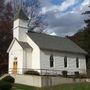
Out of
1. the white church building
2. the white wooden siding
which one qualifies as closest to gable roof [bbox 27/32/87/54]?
the white church building

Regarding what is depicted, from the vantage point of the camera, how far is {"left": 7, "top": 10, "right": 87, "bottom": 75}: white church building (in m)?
38.8

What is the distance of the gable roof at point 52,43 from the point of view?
40.5 m

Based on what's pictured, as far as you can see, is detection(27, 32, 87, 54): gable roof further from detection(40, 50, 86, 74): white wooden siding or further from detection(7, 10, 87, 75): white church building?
detection(40, 50, 86, 74): white wooden siding

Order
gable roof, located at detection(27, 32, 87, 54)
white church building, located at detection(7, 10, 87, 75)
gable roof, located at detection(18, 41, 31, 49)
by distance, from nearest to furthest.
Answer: white church building, located at detection(7, 10, 87, 75)
gable roof, located at detection(18, 41, 31, 49)
gable roof, located at detection(27, 32, 87, 54)

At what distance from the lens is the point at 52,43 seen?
4328cm

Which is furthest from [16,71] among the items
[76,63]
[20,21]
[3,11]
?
[3,11]

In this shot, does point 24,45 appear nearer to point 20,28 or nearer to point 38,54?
point 38,54

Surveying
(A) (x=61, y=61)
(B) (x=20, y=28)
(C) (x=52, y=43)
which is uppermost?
(B) (x=20, y=28)

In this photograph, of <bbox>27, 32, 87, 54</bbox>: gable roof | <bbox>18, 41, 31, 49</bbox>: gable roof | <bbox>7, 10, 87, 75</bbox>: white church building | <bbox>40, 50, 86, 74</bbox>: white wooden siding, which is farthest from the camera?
<bbox>27, 32, 87, 54</bbox>: gable roof

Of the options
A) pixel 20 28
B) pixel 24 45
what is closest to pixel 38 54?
pixel 24 45

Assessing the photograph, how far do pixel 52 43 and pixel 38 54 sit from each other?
5.52 meters

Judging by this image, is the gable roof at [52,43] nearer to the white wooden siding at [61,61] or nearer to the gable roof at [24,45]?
the white wooden siding at [61,61]

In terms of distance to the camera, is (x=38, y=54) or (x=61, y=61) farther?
(x=61, y=61)

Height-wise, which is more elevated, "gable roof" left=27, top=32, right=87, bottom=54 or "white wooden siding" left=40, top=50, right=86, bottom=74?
"gable roof" left=27, top=32, right=87, bottom=54
